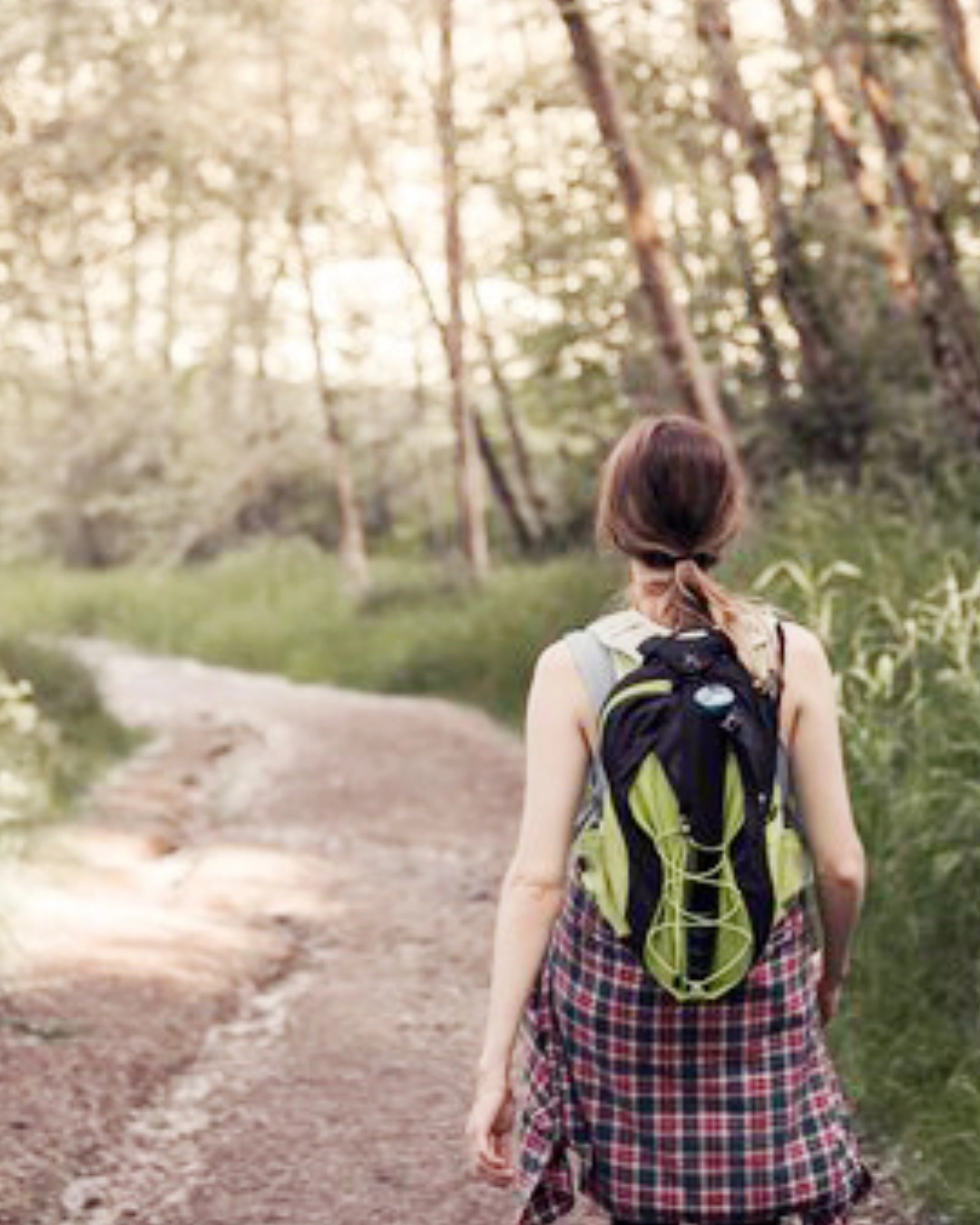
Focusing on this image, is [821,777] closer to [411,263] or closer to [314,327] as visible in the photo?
[411,263]

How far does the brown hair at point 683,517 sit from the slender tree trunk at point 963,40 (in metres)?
5.96

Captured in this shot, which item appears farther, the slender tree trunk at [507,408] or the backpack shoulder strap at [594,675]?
the slender tree trunk at [507,408]

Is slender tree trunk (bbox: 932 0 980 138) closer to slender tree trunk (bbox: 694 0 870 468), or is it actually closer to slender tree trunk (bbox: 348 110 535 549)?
slender tree trunk (bbox: 694 0 870 468)

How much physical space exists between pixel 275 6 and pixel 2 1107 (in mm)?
12682

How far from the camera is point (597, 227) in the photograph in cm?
1788

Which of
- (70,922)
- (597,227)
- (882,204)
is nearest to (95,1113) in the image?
(70,922)

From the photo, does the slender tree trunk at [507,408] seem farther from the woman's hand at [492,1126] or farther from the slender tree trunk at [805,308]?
the woman's hand at [492,1126]

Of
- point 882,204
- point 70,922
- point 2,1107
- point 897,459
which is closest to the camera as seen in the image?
point 2,1107

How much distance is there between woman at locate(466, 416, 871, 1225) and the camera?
2965mm

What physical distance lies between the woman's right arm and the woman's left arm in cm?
31

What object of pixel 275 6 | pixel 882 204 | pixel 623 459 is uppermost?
pixel 275 6

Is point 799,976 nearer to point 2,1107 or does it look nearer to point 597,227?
Answer: point 2,1107

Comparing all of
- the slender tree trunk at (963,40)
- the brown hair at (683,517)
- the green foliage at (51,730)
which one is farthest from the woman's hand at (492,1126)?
the green foliage at (51,730)

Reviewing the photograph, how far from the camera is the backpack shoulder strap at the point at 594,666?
9.73ft
